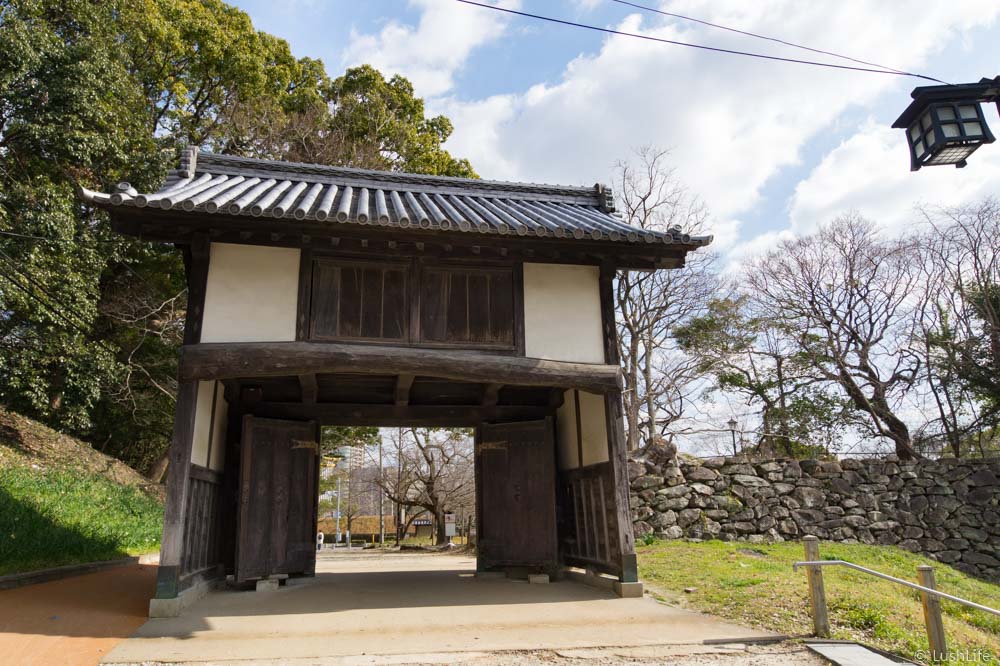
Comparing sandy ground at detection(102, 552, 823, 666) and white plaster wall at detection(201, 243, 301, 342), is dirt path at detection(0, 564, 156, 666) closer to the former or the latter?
sandy ground at detection(102, 552, 823, 666)

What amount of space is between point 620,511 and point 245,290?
513 cm

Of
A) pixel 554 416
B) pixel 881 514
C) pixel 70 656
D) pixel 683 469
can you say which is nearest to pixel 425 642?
pixel 70 656

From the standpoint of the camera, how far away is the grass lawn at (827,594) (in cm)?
546

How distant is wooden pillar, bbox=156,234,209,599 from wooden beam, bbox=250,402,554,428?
2.55 meters

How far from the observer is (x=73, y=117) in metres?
12.8

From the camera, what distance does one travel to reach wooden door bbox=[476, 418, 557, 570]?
900cm

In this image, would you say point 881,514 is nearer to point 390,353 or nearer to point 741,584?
point 741,584

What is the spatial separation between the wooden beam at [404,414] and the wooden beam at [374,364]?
2.39m

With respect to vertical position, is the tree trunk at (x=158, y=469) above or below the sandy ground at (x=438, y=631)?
above

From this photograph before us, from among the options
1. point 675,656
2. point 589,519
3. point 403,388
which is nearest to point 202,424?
point 403,388

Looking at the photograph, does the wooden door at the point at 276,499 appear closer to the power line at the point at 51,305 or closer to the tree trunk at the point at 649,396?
the power line at the point at 51,305

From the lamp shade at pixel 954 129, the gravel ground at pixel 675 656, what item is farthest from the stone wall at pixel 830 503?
the lamp shade at pixel 954 129

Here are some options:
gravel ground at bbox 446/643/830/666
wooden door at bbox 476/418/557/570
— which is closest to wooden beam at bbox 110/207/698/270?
wooden door at bbox 476/418/557/570

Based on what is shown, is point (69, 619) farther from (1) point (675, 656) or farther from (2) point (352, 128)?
(2) point (352, 128)
